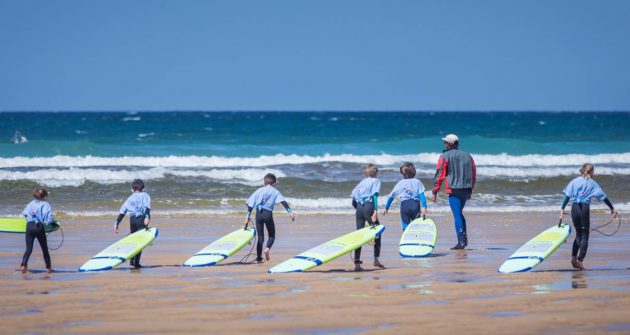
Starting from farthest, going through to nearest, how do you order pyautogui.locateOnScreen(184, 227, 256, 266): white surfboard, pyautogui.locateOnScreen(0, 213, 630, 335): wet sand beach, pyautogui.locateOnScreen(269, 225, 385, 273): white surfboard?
pyautogui.locateOnScreen(184, 227, 256, 266): white surfboard < pyautogui.locateOnScreen(269, 225, 385, 273): white surfboard < pyautogui.locateOnScreen(0, 213, 630, 335): wet sand beach

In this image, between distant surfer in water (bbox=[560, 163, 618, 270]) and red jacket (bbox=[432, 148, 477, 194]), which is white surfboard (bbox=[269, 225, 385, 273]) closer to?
red jacket (bbox=[432, 148, 477, 194])

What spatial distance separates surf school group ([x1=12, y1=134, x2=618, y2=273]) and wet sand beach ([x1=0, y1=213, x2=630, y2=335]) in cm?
28

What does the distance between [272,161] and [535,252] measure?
75.5 ft

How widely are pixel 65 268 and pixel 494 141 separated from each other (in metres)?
36.6

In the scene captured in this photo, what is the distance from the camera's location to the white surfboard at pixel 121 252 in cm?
1071

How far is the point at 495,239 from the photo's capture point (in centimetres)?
1419

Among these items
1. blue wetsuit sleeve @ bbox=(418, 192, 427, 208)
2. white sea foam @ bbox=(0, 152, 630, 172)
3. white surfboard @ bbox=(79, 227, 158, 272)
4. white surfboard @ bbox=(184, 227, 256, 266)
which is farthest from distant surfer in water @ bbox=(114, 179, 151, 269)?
white sea foam @ bbox=(0, 152, 630, 172)

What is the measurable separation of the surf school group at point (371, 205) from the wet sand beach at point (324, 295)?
0.28m

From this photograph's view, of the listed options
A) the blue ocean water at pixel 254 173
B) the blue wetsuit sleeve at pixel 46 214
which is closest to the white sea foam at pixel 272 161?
the blue ocean water at pixel 254 173

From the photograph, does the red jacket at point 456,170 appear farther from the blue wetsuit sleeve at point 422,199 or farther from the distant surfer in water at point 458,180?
the blue wetsuit sleeve at point 422,199

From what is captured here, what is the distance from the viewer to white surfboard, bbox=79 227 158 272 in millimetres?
10711

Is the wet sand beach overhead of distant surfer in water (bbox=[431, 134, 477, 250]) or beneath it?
beneath

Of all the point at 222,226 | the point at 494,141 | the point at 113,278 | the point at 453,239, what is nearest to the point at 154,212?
the point at 222,226

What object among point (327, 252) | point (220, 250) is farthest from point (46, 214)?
point (327, 252)
